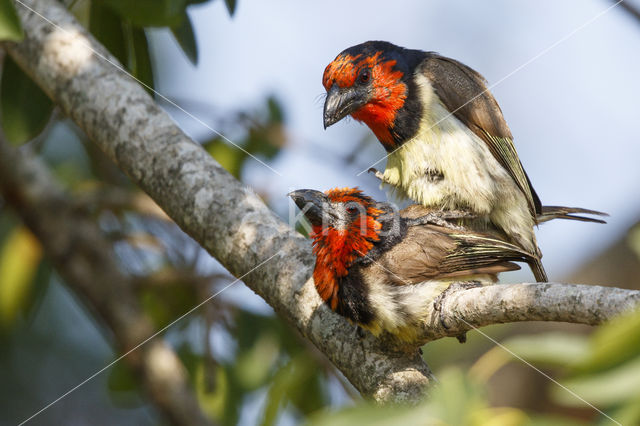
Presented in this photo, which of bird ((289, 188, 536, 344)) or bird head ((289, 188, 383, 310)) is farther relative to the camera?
bird head ((289, 188, 383, 310))

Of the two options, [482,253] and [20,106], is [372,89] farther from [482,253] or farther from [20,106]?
[20,106]

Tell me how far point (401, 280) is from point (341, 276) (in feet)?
0.73

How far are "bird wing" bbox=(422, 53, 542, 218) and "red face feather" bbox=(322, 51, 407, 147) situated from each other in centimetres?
16

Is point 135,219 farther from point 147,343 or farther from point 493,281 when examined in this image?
point 493,281

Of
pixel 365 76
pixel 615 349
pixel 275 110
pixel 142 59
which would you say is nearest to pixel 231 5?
pixel 142 59

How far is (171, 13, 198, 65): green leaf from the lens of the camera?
10.3ft

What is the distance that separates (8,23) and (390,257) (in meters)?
1.55

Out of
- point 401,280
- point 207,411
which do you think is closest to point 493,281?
point 401,280

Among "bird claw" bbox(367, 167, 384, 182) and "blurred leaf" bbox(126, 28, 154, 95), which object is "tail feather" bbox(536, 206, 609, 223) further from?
"blurred leaf" bbox(126, 28, 154, 95)

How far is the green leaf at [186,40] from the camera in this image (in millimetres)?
3139

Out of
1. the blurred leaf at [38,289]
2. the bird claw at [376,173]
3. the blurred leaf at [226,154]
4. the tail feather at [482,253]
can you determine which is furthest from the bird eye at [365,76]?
the blurred leaf at [38,289]

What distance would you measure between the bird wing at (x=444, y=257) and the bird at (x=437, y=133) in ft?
0.53

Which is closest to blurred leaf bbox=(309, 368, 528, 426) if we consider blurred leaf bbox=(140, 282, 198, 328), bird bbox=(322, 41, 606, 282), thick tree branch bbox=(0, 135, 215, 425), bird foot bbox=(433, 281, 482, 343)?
bird foot bbox=(433, 281, 482, 343)

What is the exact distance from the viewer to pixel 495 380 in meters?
5.33
